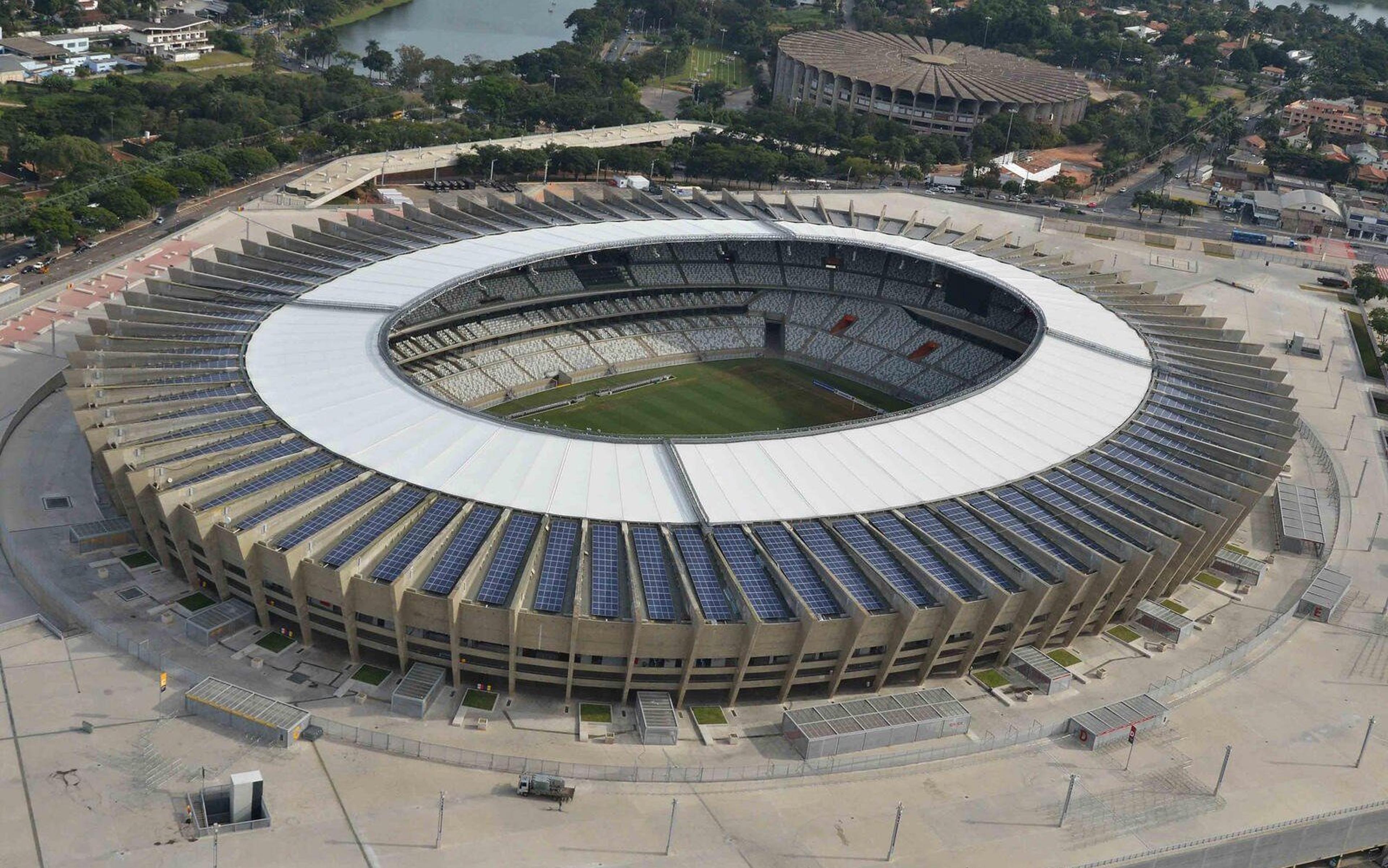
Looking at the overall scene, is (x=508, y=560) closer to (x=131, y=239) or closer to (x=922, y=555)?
(x=922, y=555)

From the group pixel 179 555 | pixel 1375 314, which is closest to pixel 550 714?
pixel 179 555

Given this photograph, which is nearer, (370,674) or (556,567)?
(370,674)

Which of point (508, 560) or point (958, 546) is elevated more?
point (508, 560)

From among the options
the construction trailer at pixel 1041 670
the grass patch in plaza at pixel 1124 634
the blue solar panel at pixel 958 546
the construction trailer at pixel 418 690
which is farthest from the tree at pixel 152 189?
the grass patch in plaza at pixel 1124 634

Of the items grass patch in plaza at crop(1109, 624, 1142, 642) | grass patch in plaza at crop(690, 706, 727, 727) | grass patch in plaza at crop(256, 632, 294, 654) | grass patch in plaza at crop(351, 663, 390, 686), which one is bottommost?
grass patch in plaza at crop(1109, 624, 1142, 642)

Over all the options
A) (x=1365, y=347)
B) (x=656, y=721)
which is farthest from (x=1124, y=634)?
(x=1365, y=347)

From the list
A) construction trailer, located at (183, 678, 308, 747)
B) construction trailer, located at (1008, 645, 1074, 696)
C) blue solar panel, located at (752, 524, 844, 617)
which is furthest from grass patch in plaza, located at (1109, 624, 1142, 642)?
construction trailer, located at (183, 678, 308, 747)

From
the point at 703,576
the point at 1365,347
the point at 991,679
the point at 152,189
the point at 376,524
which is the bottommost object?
the point at 991,679

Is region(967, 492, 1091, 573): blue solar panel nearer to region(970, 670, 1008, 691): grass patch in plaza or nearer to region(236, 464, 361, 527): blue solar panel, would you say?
region(970, 670, 1008, 691): grass patch in plaza
